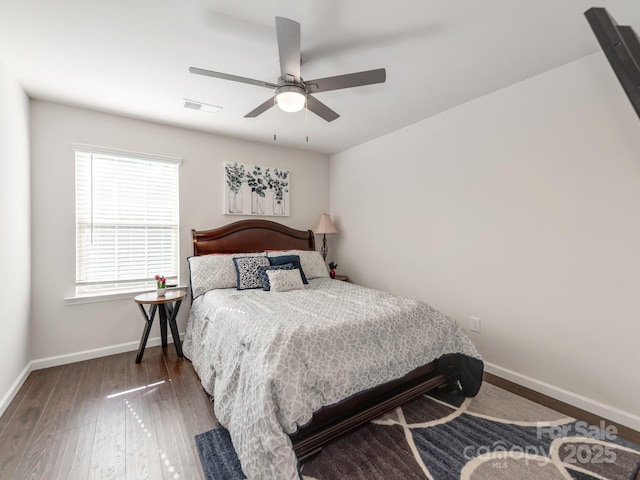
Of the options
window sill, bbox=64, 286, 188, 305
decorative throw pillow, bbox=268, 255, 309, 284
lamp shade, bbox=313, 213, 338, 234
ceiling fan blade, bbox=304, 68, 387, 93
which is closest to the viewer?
ceiling fan blade, bbox=304, 68, 387, 93

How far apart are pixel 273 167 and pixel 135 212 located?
1773 millimetres

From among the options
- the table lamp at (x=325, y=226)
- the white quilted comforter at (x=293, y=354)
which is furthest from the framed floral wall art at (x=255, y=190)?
the white quilted comforter at (x=293, y=354)

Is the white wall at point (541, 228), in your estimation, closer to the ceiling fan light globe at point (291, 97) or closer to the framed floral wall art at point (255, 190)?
the ceiling fan light globe at point (291, 97)

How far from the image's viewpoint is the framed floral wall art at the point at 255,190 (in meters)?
3.68

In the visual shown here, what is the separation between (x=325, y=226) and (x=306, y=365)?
278 cm

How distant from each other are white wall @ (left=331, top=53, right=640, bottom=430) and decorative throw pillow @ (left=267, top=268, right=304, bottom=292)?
1321 millimetres

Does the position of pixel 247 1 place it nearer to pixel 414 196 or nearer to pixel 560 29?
pixel 560 29

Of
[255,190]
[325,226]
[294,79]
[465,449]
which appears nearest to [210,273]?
[255,190]

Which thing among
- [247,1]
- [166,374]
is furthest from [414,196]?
[166,374]

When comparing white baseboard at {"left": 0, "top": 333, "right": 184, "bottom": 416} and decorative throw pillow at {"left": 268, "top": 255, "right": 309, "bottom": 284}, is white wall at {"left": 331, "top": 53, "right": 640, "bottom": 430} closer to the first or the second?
Answer: decorative throw pillow at {"left": 268, "top": 255, "right": 309, "bottom": 284}

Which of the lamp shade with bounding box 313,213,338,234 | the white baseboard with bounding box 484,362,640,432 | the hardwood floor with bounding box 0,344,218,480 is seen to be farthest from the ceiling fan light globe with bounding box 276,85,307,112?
the white baseboard with bounding box 484,362,640,432

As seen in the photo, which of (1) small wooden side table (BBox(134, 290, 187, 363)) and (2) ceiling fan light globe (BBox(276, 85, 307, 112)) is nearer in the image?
(2) ceiling fan light globe (BBox(276, 85, 307, 112))

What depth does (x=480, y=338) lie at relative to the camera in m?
2.71

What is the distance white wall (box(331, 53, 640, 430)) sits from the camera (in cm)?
193
